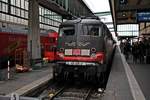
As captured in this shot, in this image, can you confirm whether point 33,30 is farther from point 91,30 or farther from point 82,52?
point 82,52

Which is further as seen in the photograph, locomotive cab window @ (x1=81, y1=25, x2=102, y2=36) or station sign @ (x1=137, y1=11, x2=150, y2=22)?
station sign @ (x1=137, y1=11, x2=150, y2=22)

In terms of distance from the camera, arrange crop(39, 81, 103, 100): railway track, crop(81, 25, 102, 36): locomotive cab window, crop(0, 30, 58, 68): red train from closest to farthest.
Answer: crop(39, 81, 103, 100): railway track
crop(81, 25, 102, 36): locomotive cab window
crop(0, 30, 58, 68): red train

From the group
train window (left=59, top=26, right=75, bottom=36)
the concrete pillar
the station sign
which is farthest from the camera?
the station sign

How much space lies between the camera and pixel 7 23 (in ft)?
117

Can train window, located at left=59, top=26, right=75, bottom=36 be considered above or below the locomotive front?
above

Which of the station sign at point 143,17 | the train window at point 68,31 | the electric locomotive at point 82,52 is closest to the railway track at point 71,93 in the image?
the electric locomotive at point 82,52

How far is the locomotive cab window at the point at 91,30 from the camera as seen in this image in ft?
48.5

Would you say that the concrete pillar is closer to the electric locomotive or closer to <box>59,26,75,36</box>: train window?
<box>59,26,75,36</box>: train window

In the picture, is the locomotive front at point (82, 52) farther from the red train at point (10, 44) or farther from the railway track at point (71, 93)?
the red train at point (10, 44)

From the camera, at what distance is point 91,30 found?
48.9ft

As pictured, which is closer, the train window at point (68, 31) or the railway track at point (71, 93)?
the railway track at point (71, 93)

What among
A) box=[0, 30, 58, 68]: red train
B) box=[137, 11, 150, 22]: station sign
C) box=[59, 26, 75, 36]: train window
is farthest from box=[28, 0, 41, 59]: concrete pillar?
box=[137, 11, 150, 22]: station sign

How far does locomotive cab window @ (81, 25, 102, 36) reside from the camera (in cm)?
1478

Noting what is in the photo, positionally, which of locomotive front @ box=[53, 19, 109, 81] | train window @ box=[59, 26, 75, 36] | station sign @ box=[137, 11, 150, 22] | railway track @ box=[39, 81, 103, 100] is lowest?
railway track @ box=[39, 81, 103, 100]
